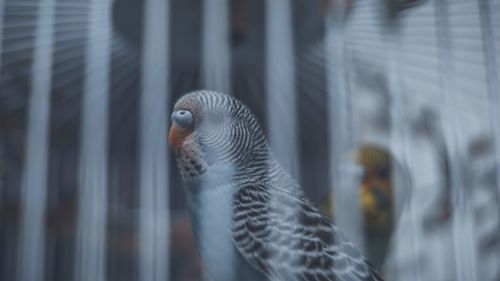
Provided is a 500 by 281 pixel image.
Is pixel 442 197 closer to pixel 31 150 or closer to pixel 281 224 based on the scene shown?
pixel 281 224

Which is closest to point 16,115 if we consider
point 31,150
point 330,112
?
point 31,150

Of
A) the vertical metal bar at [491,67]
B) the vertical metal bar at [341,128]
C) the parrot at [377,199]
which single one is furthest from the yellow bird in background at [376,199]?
the vertical metal bar at [491,67]

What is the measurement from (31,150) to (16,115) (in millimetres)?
85

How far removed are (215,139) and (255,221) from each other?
9 cm

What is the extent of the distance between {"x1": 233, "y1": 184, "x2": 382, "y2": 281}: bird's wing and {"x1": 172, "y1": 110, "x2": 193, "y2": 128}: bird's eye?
0.29ft

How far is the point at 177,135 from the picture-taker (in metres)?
0.46

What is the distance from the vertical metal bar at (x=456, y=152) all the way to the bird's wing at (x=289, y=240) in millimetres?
101

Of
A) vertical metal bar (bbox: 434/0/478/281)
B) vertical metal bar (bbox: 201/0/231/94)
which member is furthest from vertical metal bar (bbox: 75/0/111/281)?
vertical metal bar (bbox: 434/0/478/281)

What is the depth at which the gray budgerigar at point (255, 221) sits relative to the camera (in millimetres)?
489

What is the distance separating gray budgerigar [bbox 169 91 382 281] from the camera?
489 mm

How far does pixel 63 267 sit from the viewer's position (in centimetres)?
102

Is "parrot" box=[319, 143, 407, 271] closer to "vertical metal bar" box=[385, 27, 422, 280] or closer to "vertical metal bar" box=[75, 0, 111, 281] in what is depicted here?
"vertical metal bar" box=[385, 27, 422, 280]

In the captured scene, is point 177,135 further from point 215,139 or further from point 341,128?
point 341,128

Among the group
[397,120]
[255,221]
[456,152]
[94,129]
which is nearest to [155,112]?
[94,129]
